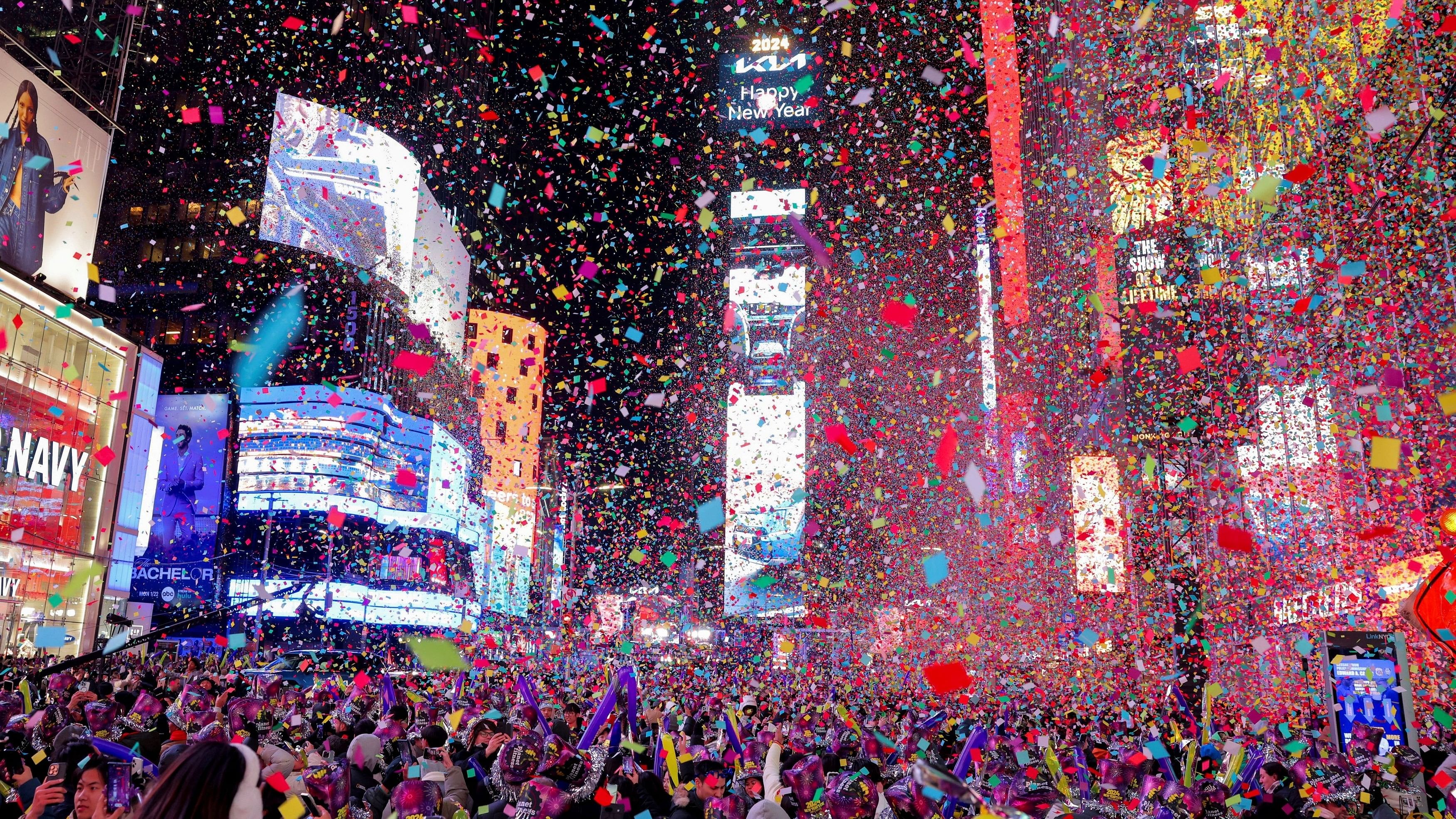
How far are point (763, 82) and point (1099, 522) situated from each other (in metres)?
73.8

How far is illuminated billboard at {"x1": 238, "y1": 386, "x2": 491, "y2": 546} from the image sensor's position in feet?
169

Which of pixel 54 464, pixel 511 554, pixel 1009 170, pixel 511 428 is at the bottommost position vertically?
pixel 54 464

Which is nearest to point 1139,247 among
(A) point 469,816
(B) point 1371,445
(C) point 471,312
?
(B) point 1371,445

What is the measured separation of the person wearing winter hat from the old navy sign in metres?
24.3

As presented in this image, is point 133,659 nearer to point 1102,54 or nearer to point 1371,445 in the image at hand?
point 1371,445

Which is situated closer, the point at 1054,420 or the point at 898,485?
the point at 1054,420

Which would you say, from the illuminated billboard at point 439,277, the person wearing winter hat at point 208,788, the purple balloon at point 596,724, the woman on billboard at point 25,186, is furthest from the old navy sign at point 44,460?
the illuminated billboard at point 439,277

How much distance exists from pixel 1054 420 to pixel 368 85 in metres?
43.1

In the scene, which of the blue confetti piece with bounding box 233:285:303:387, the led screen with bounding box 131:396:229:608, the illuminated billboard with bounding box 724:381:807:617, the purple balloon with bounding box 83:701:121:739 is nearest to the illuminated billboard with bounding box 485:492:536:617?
the illuminated billboard with bounding box 724:381:807:617

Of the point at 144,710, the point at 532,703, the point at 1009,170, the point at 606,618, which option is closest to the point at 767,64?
the point at 1009,170

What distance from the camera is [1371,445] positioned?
16.1 m

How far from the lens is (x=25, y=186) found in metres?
24.0

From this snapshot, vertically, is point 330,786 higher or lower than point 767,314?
lower

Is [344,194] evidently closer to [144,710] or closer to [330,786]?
[144,710]
